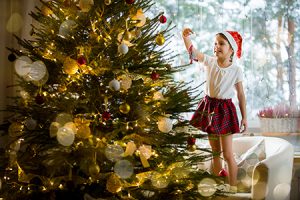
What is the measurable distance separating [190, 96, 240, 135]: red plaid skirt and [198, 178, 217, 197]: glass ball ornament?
2.35ft

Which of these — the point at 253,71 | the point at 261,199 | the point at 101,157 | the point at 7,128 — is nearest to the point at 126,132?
the point at 101,157

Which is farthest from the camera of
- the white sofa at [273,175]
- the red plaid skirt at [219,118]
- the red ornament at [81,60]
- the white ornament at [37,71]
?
the red plaid skirt at [219,118]

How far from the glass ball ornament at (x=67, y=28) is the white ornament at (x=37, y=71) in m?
0.17

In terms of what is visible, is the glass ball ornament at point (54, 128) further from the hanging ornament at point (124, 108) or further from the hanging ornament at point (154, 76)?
the hanging ornament at point (154, 76)

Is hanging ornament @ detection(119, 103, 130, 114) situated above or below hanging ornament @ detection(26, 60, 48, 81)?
below

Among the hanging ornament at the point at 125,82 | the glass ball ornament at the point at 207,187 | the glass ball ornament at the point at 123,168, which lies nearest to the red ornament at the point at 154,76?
the hanging ornament at the point at 125,82

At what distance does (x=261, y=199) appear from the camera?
244 cm

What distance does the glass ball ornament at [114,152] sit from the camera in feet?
5.96

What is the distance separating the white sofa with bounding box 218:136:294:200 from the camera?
2.43 meters

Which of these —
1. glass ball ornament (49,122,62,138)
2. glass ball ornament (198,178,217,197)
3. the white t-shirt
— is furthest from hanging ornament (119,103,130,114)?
the white t-shirt

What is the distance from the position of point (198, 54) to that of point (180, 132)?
0.93 m

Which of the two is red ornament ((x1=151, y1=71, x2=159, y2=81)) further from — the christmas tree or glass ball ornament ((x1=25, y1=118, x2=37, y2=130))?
glass ball ornament ((x1=25, y1=118, x2=37, y2=130))

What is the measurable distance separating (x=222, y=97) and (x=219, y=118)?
Result: 0.13m

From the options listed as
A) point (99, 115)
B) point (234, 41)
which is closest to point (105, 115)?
point (99, 115)
